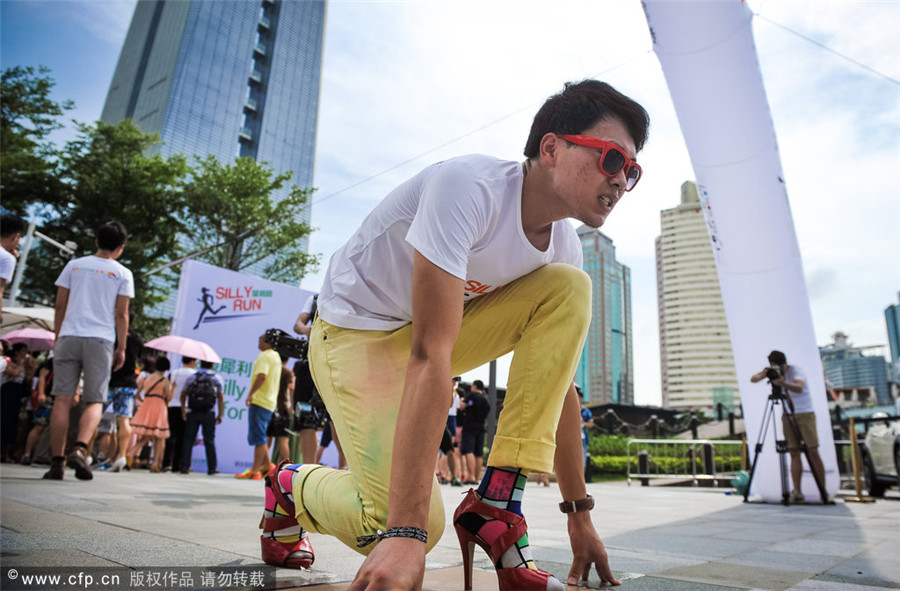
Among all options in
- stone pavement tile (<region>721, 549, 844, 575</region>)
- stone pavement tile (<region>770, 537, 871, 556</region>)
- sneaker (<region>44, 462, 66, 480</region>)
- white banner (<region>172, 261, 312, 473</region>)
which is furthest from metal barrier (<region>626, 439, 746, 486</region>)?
sneaker (<region>44, 462, 66, 480</region>)

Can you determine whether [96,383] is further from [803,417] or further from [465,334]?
[803,417]

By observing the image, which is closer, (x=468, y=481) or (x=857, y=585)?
(x=857, y=585)

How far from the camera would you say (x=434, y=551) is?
2354 millimetres

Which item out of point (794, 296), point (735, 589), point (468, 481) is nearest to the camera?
point (735, 589)

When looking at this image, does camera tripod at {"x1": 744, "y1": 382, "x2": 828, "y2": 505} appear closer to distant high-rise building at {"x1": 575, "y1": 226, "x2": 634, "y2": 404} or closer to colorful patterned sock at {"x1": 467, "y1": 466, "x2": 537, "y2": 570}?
colorful patterned sock at {"x1": 467, "y1": 466, "x2": 537, "y2": 570}

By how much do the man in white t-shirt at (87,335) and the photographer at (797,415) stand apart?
6740 millimetres

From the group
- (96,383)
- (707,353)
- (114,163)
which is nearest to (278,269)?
(114,163)

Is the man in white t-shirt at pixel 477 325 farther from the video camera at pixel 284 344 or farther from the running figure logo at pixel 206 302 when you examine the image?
the running figure logo at pixel 206 302

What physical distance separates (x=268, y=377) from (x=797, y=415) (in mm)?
6431

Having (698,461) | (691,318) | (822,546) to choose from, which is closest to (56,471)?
Answer: (822,546)

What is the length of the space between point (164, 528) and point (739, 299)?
6676 mm

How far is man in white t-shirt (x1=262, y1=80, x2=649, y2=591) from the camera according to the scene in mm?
1342

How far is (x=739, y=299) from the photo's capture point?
712 centimetres

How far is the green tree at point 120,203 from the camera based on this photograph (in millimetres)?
19266
